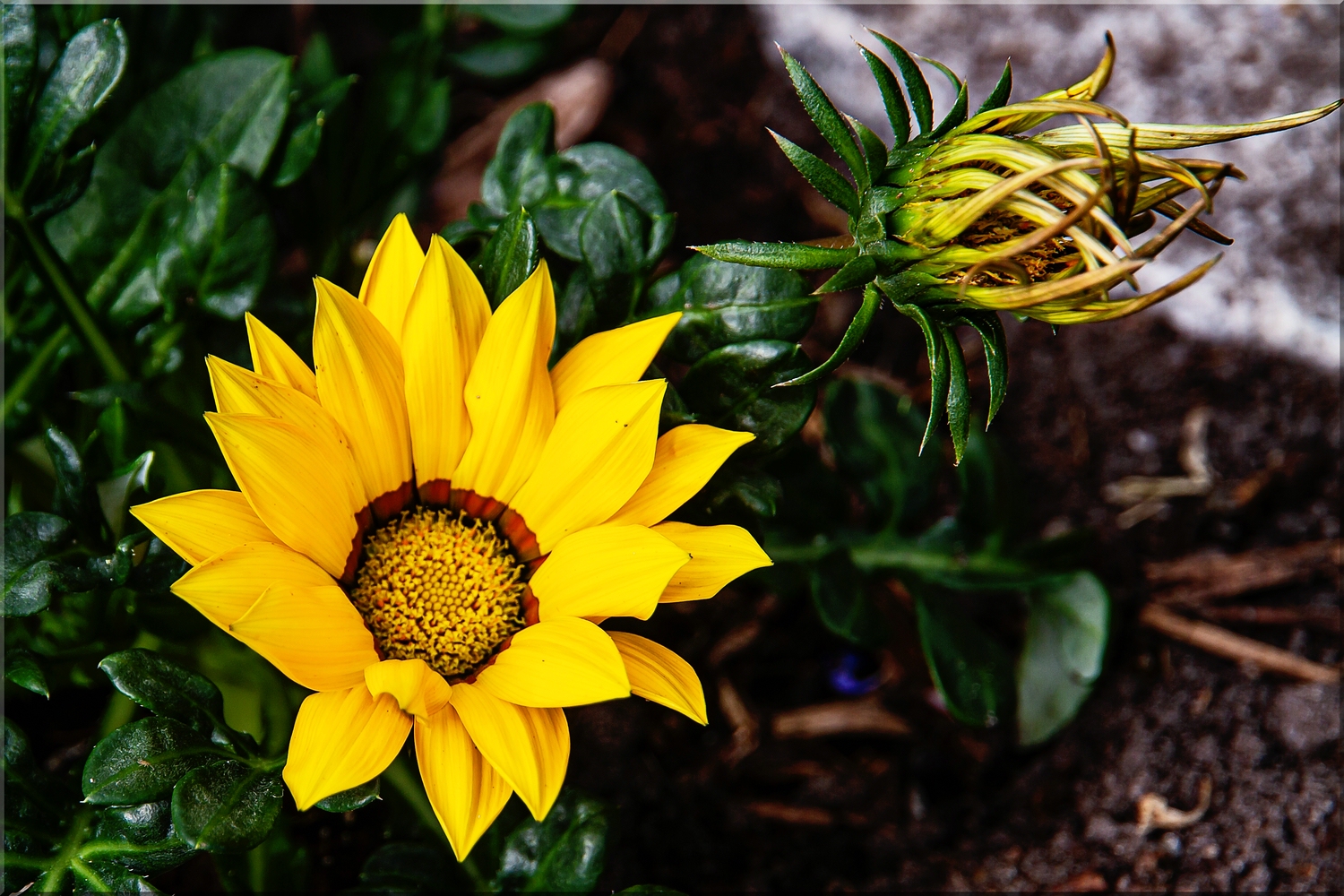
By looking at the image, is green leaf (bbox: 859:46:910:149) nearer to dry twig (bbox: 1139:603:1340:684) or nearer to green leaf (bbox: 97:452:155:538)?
green leaf (bbox: 97:452:155:538)

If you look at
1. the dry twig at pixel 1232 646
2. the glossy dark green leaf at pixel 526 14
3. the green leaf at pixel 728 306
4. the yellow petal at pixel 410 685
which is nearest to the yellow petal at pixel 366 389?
the yellow petal at pixel 410 685

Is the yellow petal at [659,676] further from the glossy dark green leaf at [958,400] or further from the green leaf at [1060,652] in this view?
the green leaf at [1060,652]

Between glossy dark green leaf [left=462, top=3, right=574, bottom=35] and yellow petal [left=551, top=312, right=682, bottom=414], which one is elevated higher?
glossy dark green leaf [left=462, top=3, right=574, bottom=35]

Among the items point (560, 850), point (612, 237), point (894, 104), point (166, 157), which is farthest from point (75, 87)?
point (560, 850)

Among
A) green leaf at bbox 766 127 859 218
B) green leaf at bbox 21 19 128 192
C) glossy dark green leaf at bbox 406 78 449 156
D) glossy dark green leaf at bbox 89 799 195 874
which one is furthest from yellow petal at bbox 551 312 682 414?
glossy dark green leaf at bbox 406 78 449 156

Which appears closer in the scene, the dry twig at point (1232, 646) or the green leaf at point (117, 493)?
the green leaf at point (117, 493)
